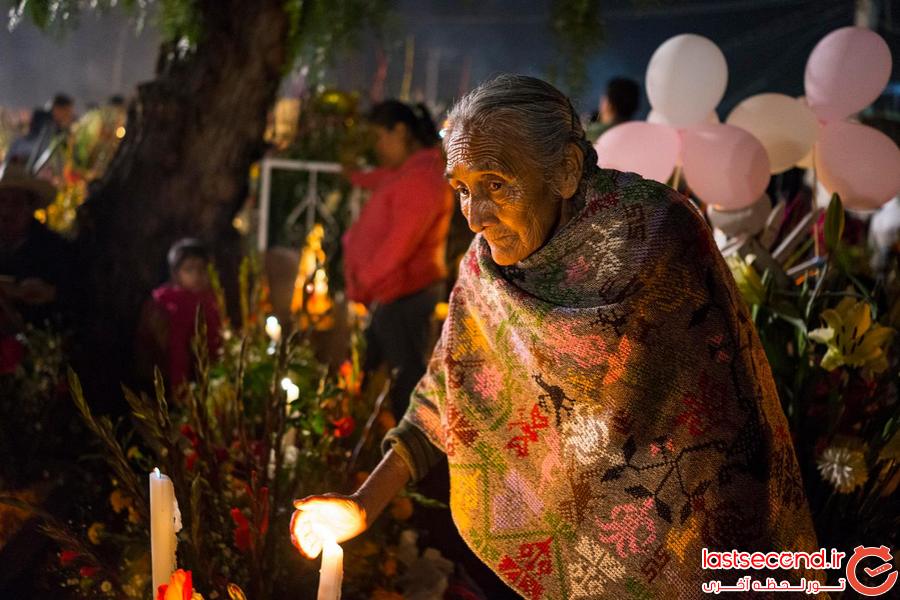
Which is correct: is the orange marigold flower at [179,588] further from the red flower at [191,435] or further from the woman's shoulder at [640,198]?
the woman's shoulder at [640,198]

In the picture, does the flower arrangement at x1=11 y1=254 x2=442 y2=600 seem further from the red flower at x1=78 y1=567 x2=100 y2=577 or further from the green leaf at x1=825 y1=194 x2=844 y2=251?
the green leaf at x1=825 y1=194 x2=844 y2=251

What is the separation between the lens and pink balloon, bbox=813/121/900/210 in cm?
247

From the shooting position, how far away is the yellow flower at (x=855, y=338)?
2.08 m

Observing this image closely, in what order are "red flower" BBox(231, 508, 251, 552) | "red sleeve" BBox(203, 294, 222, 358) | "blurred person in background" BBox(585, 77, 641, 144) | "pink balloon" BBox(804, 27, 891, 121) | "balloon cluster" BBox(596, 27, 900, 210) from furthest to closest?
"blurred person in background" BBox(585, 77, 641, 144) < "red sleeve" BBox(203, 294, 222, 358) < "pink balloon" BBox(804, 27, 891, 121) < "balloon cluster" BBox(596, 27, 900, 210) < "red flower" BBox(231, 508, 251, 552)

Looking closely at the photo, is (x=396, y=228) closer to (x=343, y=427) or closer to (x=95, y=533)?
(x=343, y=427)

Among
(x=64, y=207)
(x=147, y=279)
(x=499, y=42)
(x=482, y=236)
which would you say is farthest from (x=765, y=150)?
(x=499, y=42)

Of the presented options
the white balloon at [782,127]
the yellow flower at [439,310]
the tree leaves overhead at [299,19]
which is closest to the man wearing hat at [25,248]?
the tree leaves overhead at [299,19]

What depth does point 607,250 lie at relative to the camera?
142 centimetres

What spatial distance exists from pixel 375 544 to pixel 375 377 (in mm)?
771

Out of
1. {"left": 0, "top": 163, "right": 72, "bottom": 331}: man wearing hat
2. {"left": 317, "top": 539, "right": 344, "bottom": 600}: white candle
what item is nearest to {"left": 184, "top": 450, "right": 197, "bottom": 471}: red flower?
{"left": 317, "top": 539, "right": 344, "bottom": 600}: white candle

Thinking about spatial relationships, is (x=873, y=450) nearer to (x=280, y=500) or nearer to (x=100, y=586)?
(x=280, y=500)

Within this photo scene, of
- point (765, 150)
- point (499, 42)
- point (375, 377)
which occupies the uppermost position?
point (499, 42)

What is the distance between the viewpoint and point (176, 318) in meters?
3.71

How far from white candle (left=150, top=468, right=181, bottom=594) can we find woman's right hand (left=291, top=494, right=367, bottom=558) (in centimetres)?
21
